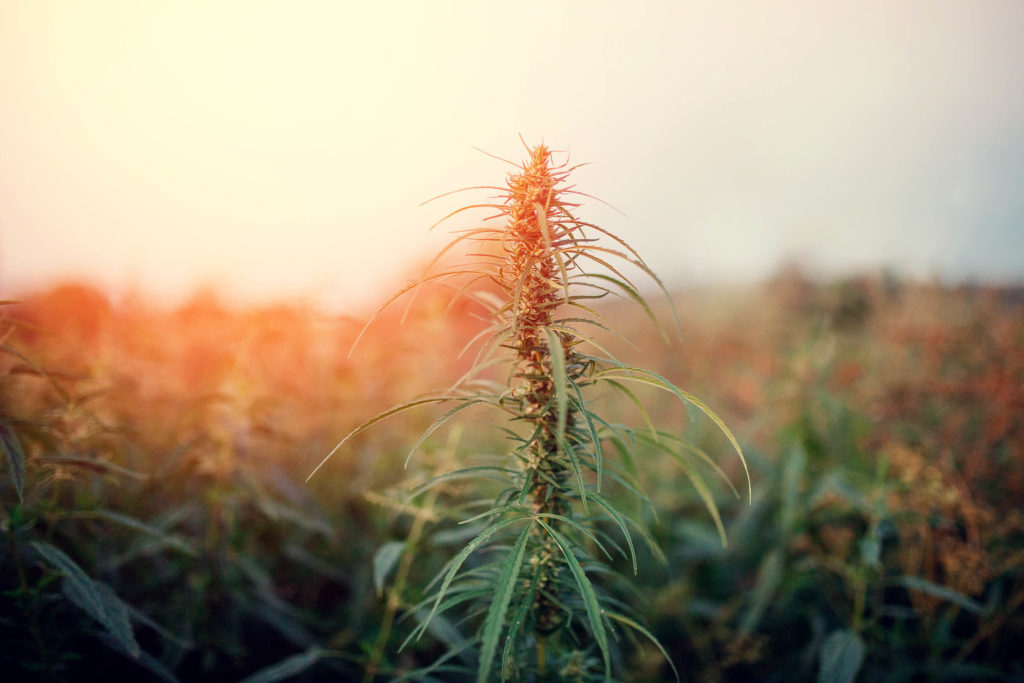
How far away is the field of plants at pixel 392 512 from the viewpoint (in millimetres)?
1484

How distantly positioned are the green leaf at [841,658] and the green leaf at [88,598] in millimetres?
2008

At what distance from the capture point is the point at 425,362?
2953 mm

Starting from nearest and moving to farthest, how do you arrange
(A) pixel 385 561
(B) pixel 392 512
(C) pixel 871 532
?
(A) pixel 385 561
(C) pixel 871 532
(B) pixel 392 512

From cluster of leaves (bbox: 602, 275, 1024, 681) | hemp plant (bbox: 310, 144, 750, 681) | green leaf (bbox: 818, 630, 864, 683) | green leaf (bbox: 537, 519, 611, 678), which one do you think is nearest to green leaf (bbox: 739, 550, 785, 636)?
cluster of leaves (bbox: 602, 275, 1024, 681)

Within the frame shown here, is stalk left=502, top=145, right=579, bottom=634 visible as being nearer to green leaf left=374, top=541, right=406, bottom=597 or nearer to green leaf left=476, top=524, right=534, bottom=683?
green leaf left=476, top=524, right=534, bottom=683

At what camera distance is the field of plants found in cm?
148

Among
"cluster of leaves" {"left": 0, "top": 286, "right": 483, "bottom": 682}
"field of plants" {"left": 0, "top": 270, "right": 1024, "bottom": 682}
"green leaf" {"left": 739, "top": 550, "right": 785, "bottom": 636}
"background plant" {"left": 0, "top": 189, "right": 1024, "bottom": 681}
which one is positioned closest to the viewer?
"cluster of leaves" {"left": 0, "top": 286, "right": 483, "bottom": 682}

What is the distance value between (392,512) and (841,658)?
1733mm

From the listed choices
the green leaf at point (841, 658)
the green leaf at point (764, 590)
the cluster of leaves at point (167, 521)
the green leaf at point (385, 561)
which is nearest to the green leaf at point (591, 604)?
the green leaf at point (385, 561)

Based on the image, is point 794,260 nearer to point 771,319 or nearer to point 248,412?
point 771,319

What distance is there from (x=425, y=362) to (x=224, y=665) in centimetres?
164

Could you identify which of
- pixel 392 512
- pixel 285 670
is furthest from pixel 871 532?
pixel 285 670

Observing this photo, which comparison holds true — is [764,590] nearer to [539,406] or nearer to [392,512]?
[392,512]

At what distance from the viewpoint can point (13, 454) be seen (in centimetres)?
107
